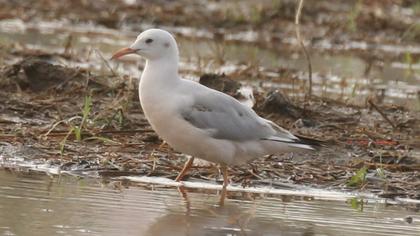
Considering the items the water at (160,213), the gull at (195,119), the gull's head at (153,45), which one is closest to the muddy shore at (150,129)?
the gull at (195,119)

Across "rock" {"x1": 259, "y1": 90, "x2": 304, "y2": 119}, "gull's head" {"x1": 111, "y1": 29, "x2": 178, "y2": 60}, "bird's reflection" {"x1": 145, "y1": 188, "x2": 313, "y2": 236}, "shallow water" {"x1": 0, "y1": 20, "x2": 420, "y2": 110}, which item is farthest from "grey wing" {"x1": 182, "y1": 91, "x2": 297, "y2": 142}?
"shallow water" {"x1": 0, "y1": 20, "x2": 420, "y2": 110}

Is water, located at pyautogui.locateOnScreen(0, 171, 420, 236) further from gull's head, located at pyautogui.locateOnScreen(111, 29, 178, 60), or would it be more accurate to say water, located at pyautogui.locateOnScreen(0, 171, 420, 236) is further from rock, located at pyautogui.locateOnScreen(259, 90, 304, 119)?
rock, located at pyautogui.locateOnScreen(259, 90, 304, 119)

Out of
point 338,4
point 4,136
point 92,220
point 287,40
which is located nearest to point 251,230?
point 92,220

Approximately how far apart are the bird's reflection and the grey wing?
2.65 feet

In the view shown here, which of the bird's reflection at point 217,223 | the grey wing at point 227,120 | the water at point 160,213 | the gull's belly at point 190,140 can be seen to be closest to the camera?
the water at point 160,213

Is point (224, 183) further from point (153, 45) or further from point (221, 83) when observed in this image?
point (221, 83)

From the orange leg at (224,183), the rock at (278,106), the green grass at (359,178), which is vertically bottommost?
the orange leg at (224,183)

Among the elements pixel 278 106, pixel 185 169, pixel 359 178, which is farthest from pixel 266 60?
pixel 185 169

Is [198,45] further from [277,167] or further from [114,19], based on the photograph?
[277,167]

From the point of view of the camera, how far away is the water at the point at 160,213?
6824mm

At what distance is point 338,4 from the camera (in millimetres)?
23203

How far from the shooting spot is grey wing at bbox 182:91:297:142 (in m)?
8.36

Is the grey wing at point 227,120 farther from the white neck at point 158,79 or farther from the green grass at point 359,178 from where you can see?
the green grass at point 359,178

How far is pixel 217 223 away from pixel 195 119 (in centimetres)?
126
